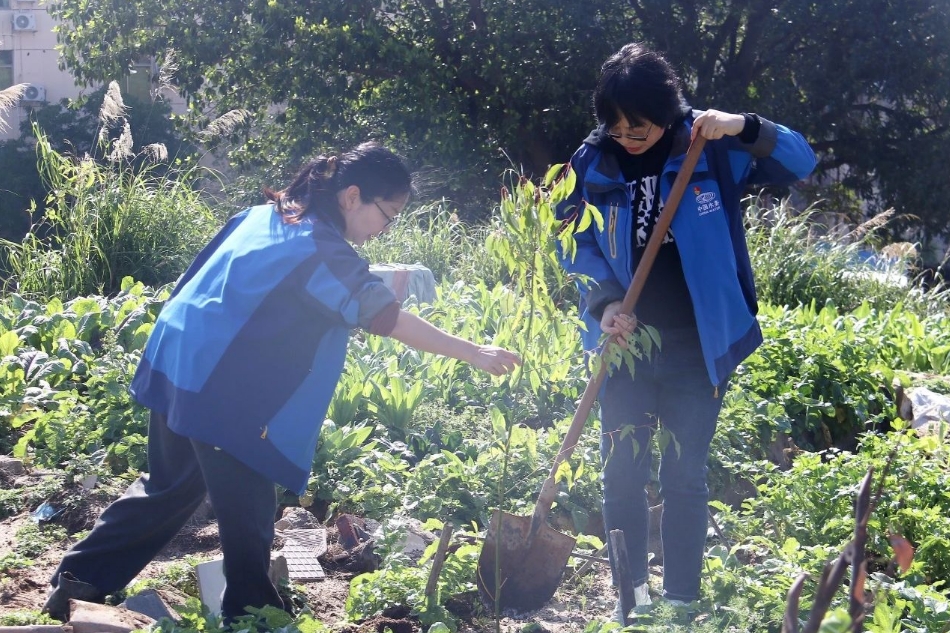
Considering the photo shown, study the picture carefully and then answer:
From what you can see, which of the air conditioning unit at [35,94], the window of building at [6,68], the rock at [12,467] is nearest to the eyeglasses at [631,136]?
the rock at [12,467]

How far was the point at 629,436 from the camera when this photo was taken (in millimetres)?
3188

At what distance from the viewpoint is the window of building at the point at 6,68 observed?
83.5ft

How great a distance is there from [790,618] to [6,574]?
3.11 meters

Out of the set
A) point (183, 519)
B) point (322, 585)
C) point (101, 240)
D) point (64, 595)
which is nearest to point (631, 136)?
point (183, 519)

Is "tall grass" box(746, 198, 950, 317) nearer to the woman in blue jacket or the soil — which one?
the soil

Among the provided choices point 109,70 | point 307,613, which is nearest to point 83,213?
point 307,613

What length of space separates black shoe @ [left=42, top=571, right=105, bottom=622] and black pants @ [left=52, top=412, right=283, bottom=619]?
0.03 metres

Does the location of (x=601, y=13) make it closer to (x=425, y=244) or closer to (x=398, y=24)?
(x=398, y=24)

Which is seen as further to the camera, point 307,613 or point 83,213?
point 83,213

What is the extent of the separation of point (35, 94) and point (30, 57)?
2.12 meters

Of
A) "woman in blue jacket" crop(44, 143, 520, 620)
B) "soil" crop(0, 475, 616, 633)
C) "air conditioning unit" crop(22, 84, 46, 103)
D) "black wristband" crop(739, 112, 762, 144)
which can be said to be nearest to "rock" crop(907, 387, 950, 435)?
"soil" crop(0, 475, 616, 633)

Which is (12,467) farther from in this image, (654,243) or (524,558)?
Answer: (654,243)

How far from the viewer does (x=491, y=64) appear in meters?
13.7

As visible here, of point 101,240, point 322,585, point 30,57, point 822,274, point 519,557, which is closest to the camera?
point 519,557
